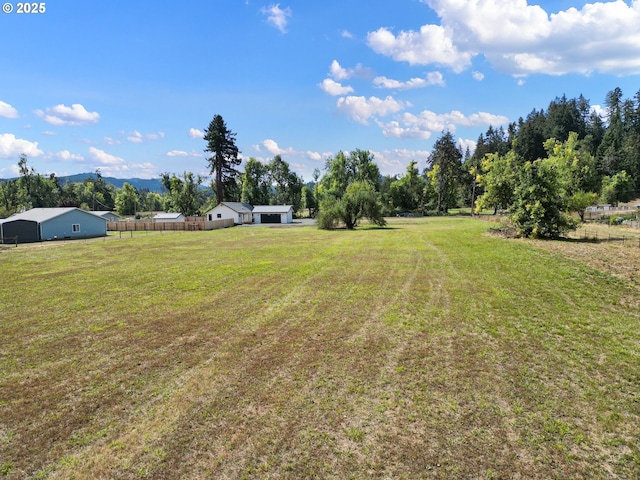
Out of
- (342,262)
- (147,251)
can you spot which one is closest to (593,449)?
(342,262)

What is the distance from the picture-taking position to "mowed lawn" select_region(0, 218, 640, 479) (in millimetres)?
4184

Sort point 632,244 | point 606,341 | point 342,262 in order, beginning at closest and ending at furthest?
point 606,341, point 342,262, point 632,244

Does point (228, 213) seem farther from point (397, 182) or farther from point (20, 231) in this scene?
point (397, 182)

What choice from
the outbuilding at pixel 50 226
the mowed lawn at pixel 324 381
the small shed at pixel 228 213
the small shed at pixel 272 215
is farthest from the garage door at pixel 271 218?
the mowed lawn at pixel 324 381

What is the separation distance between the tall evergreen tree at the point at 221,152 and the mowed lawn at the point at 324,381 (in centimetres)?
5302

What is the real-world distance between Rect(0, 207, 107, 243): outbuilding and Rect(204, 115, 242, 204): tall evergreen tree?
81.1ft

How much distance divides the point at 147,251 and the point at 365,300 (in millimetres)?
17675

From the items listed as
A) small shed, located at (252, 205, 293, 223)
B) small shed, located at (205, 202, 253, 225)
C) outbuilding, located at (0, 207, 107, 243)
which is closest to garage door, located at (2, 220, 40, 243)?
outbuilding, located at (0, 207, 107, 243)

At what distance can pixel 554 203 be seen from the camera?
23922 mm

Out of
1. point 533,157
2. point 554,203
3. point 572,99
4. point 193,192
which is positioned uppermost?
point 572,99

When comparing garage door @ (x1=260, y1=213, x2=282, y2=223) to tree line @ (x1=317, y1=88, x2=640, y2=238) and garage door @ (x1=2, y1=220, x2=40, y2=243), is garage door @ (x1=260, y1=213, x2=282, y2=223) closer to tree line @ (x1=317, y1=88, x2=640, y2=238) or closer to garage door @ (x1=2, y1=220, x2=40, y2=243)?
tree line @ (x1=317, y1=88, x2=640, y2=238)

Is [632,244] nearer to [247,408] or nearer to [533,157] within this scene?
[247,408]

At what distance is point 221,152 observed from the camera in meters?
62.2

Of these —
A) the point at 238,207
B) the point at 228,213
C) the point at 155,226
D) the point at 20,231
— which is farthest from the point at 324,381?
the point at 238,207
